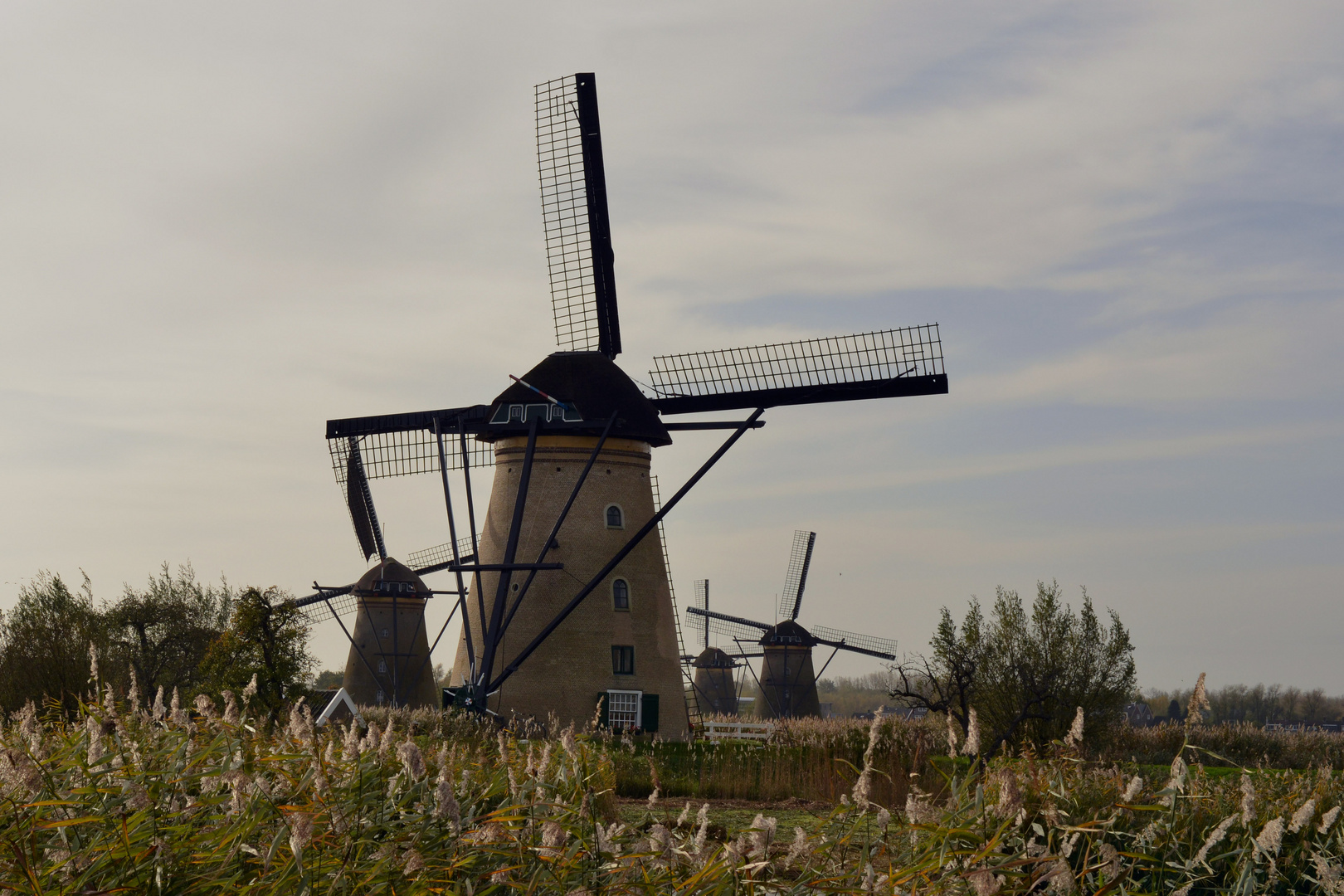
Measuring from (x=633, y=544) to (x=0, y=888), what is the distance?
20.9 metres

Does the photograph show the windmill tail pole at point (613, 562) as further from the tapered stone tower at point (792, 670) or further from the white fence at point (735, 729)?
the tapered stone tower at point (792, 670)

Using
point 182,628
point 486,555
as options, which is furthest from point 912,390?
point 182,628

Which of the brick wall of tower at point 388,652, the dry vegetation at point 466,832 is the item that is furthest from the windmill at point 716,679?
the dry vegetation at point 466,832

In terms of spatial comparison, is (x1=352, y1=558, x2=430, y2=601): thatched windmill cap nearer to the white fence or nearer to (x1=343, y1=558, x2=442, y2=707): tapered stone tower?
(x1=343, y1=558, x2=442, y2=707): tapered stone tower

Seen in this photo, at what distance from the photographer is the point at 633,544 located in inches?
995

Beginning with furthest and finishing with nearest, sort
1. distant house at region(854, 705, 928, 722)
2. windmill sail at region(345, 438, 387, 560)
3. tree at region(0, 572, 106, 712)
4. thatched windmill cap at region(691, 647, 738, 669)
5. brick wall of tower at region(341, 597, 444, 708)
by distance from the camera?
thatched windmill cap at region(691, 647, 738, 669) → brick wall of tower at region(341, 597, 444, 708) → windmill sail at region(345, 438, 387, 560) → tree at region(0, 572, 106, 712) → distant house at region(854, 705, 928, 722)

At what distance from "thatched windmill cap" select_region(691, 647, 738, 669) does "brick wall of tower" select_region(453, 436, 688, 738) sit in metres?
39.5

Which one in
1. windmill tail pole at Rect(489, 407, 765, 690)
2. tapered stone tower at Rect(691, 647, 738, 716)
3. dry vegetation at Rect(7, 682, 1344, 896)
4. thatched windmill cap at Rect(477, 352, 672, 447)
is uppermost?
thatched windmill cap at Rect(477, 352, 672, 447)

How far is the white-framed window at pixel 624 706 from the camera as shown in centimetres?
2556

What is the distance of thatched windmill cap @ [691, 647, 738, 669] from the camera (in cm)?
6600

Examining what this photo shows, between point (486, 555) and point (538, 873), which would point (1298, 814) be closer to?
point (538, 873)

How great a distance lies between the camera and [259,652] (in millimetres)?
27031

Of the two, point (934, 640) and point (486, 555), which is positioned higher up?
point (486, 555)

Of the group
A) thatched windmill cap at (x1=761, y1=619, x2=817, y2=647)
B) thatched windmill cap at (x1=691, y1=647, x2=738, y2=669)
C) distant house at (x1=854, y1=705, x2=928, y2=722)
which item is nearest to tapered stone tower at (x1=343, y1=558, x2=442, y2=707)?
distant house at (x1=854, y1=705, x2=928, y2=722)
